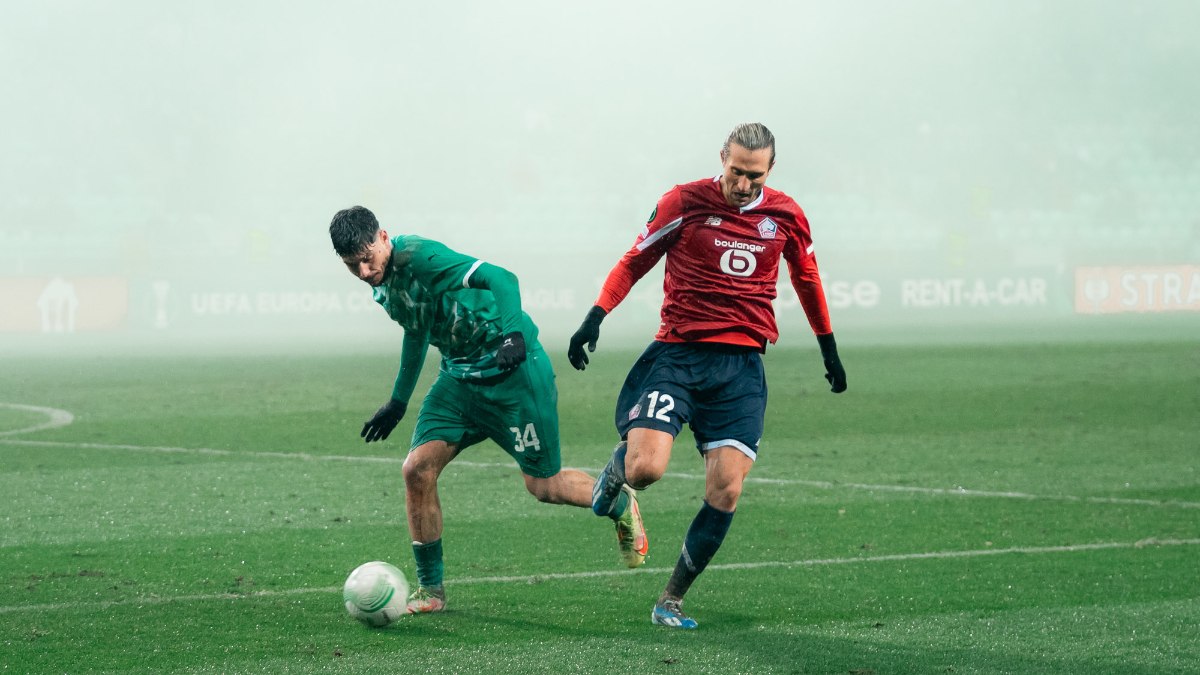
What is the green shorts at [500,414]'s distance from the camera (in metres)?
5.38

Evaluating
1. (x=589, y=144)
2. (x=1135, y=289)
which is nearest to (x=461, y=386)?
(x=589, y=144)

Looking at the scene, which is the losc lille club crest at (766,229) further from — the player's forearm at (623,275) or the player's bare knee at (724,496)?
Result: the player's bare knee at (724,496)

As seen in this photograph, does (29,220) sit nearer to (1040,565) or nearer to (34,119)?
(34,119)

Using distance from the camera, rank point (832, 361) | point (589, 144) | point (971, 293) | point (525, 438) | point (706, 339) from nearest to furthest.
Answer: point (706, 339), point (525, 438), point (832, 361), point (971, 293), point (589, 144)

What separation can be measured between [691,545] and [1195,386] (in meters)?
12.8

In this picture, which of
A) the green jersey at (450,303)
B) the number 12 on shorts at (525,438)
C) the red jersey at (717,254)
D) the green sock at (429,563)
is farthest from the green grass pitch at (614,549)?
the red jersey at (717,254)

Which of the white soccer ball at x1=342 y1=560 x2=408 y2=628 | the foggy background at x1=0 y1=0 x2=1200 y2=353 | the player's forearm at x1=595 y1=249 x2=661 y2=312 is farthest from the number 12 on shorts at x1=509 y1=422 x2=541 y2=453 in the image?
the foggy background at x1=0 y1=0 x2=1200 y2=353

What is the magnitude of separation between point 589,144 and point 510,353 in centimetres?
3180

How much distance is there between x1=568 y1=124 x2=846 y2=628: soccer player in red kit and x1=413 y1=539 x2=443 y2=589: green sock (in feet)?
1.99

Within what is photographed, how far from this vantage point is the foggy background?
3425cm

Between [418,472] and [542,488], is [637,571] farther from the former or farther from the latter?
[418,472]

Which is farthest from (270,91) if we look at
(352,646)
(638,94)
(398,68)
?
(352,646)

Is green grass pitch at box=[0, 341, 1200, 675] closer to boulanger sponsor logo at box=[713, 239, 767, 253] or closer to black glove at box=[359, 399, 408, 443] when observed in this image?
black glove at box=[359, 399, 408, 443]

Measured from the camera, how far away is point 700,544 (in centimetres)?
506
